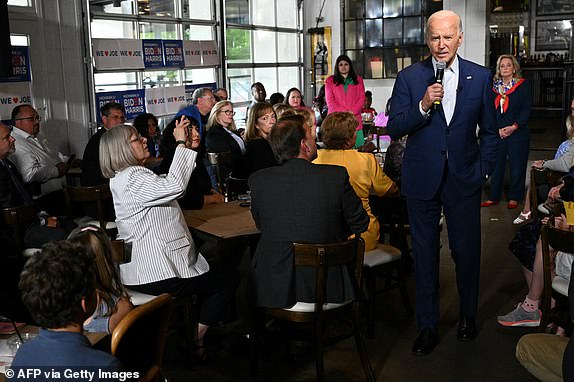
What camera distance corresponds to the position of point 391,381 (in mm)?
3674

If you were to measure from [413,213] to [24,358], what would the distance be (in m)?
2.52

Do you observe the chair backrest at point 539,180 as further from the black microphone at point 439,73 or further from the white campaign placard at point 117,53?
the white campaign placard at point 117,53

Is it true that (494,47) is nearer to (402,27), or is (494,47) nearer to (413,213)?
(402,27)

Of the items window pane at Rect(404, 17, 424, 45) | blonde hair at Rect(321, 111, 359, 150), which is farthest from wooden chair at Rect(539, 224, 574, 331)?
window pane at Rect(404, 17, 424, 45)

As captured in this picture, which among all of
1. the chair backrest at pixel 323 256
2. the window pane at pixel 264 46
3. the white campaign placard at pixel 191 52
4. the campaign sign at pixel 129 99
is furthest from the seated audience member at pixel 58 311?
the window pane at pixel 264 46

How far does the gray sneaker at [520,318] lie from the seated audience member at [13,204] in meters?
3.09

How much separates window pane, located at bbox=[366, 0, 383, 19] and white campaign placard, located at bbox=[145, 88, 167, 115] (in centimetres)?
549

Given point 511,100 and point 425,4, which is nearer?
point 511,100

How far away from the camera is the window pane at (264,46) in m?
11.6

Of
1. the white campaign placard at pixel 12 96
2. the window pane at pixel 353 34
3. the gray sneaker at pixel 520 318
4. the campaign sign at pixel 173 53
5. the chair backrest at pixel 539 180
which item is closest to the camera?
the gray sneaker at pixel 520 318

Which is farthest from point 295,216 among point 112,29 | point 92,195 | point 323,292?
point 112,29

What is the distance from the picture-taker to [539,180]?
17.8 feet

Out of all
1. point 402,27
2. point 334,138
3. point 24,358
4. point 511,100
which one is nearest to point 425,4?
point 402,27

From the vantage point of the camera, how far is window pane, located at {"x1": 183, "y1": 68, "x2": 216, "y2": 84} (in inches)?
384
